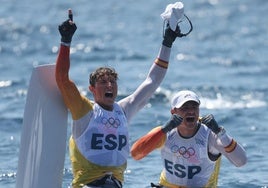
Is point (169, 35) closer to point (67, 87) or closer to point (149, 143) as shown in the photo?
point (149, 143)

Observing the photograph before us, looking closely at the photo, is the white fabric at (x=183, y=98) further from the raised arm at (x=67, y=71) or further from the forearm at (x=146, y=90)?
the raised arm at (x=67, y=71)

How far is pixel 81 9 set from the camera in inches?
1428

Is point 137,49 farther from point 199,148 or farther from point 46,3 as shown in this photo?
point 199,148

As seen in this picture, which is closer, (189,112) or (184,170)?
(189,112)

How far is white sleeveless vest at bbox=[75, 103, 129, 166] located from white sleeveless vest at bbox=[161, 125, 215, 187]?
566 millimetres

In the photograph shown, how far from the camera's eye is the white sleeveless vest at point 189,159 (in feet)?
38.7

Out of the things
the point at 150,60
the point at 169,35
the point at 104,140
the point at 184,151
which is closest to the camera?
the point at 104,140

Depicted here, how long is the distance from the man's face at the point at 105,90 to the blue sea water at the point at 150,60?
3.10m

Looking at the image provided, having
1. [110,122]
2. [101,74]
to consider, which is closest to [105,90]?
[101,74]

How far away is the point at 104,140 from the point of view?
37.7 feet

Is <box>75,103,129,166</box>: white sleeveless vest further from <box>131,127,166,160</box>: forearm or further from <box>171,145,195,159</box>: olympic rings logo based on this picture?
<box>171,145,195,159</box>: olympic rings logo

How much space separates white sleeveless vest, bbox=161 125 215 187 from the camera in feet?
38.7

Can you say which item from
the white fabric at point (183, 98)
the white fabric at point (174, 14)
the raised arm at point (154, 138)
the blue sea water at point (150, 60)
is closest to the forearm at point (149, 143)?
the raised arm at point (154, 138)

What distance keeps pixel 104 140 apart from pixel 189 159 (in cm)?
99
